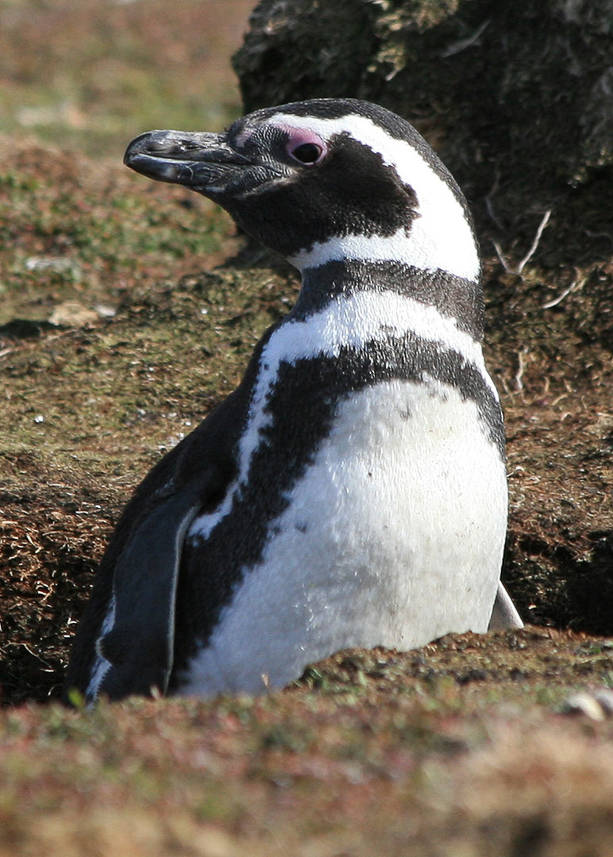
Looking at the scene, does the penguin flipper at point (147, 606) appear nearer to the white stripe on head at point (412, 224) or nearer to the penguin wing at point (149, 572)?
the penguin wing at point (149, 572)

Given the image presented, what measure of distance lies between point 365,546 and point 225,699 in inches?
30.5

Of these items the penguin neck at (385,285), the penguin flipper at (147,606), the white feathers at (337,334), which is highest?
the penguin neck at (385,285)

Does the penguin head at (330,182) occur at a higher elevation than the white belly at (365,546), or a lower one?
higher

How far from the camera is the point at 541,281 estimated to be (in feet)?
18.2

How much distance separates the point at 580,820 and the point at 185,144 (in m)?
2.52

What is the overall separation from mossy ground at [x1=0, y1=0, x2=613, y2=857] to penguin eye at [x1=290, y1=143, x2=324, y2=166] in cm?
136

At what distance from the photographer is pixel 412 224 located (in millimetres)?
3371

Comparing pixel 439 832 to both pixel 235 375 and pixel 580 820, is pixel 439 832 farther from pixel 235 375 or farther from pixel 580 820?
pixel 235 375

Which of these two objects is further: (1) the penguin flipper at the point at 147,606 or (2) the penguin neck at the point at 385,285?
(2) the penguin neck at the point at 385,285

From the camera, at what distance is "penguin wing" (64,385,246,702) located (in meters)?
3.11

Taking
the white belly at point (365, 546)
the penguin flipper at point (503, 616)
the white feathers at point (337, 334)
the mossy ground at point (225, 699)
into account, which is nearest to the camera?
the mossy ground at point (225, 699)

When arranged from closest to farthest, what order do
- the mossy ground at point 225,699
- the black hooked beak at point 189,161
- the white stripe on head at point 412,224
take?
the mossy ground at point 225,699 < the white stripe on head at point 412,224 < the black hooked beak at point 189,161

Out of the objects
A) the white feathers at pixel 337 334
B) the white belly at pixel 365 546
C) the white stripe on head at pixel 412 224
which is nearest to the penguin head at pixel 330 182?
the white stripe on head at pixel 412 224

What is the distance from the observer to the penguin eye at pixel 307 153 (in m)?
3.42
